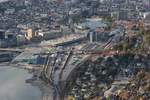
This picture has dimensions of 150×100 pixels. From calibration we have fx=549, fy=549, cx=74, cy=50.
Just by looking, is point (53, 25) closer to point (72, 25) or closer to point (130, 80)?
point (72, 25)

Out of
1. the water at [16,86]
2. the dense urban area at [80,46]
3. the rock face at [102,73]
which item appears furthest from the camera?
the water at [16,86]

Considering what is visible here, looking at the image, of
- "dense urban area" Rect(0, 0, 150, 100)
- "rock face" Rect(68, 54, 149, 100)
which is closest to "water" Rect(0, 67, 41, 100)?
"dense urban area" Rect(0, 0, 150, 100)

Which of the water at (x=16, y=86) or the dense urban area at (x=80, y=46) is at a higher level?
the dense urban area at (x=80, y=46)

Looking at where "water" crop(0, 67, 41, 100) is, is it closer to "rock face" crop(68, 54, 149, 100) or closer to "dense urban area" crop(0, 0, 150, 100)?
"dense urban area" crop(0, 0, 150, 100)

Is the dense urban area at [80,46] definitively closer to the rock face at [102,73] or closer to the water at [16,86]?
the rock face at [102,73]

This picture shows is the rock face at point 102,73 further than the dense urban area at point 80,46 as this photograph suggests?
No

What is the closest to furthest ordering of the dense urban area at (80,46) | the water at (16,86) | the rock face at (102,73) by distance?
the rock face at (102,73)
the dense urban area at (80,46)
the water at (16,86)

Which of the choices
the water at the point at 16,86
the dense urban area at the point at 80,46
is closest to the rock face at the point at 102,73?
the dense urban area at the point at 80,46
